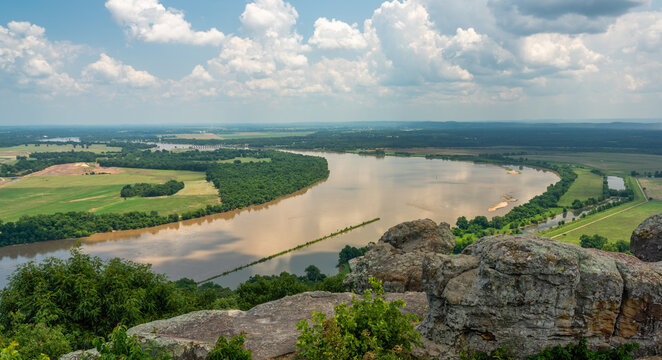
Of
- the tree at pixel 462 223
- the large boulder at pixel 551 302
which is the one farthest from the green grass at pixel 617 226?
the large boulder at pixel 551 302

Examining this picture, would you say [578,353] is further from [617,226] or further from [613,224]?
[613,224]

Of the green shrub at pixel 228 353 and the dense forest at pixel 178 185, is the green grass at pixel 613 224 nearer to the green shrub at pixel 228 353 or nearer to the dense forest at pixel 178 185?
the green shrub at pixel 228 353

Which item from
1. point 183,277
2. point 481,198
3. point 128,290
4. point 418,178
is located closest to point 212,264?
point 183,277

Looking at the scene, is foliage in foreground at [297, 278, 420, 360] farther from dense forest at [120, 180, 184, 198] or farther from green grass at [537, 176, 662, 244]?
dense forest at [120, 180, 184, 198]

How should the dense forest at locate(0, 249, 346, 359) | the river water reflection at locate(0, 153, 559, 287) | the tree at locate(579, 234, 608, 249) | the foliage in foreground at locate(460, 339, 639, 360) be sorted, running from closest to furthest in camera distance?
the foliage in foreground at locate(460, 339, 639, 360), the dense forest at locate(0, 249, 346, 359), the river water reflection at locate(0, 153, 559, 287), the tree at locate(579, 234, 608, 249)

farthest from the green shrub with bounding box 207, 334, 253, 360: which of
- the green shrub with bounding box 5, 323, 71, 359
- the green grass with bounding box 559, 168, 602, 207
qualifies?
the green grass with bounding box 559, 168, 602, 207

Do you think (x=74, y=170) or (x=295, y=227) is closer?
(x=295, y=227)

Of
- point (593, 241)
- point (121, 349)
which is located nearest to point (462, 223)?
point (593, 241)

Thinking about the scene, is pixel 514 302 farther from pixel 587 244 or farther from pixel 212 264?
pixel 587 244
